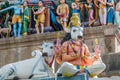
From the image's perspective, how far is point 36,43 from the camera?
17719 millimetres

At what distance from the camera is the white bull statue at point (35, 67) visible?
12008 mm

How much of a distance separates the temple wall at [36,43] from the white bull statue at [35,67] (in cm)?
408

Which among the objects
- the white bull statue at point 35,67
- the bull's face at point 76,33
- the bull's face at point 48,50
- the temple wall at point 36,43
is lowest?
the temple wall at point 36,43

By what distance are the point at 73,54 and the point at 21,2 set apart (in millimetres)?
8618

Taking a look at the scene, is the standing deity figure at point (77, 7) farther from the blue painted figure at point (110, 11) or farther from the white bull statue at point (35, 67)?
the white bull statue at point (35, 67)

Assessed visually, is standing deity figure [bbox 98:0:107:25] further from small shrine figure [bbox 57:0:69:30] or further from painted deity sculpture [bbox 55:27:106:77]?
painted deity sculpture [bbox 55:27:106:77]

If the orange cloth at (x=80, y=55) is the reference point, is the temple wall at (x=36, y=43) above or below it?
below

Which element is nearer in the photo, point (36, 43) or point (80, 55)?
point (80, 55)

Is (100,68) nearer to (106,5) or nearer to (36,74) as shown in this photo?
(36,74)

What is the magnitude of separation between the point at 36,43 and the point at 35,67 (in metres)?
5.62

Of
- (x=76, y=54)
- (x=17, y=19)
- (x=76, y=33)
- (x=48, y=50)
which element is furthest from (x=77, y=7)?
(x=76, y=54)

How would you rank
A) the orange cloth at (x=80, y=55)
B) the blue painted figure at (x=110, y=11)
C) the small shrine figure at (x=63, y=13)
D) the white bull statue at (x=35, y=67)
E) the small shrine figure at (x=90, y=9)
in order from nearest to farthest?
the orange cloth at (x=80, y=55) → the white bull statue at (x=35, y=67) → the blue painted figure at (x=110, y=11) → the small shrine figure at (x=90, y=9) → the small shrine figure at (x=63, y=13)

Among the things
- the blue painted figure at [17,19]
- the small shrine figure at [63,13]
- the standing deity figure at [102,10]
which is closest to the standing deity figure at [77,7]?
the small shrine figure at [63,13]

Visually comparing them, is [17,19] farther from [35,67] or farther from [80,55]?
[80,55]
